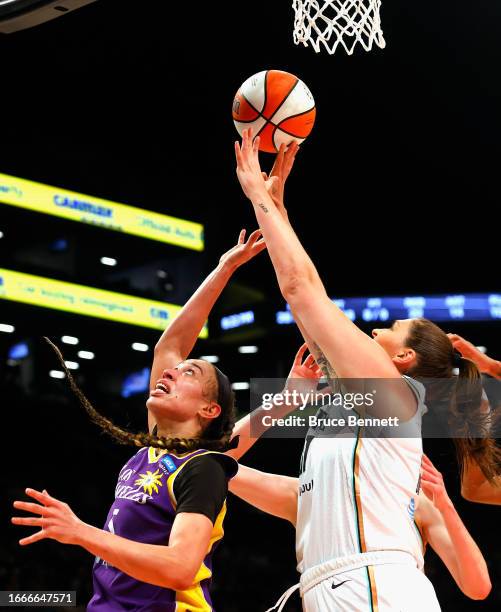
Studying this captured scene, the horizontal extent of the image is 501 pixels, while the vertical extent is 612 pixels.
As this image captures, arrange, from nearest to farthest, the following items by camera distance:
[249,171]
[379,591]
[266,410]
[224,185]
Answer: [379,591], [249,171], [266,410], [224,185]

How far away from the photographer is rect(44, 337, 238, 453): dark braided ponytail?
2.90 metres

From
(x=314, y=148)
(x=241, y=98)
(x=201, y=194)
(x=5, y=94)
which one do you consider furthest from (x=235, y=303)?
(x=241, y=98)

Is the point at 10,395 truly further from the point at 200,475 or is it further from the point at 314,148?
the point at 200,475

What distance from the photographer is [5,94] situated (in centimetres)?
1180

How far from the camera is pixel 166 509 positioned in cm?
272

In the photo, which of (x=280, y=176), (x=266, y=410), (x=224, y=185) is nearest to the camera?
(x=280, y=176)

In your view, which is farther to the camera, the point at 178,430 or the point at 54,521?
the point at 178,430

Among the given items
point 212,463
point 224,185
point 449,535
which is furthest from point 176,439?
point 224,185

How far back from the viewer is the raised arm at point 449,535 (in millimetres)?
3074

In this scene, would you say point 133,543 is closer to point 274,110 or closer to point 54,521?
point 54,521

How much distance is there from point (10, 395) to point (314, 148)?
602 cm

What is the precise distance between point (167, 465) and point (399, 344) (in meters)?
0.95

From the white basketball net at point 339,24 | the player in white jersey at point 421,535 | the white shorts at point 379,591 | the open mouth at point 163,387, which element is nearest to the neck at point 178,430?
the open mouth at point 163,387

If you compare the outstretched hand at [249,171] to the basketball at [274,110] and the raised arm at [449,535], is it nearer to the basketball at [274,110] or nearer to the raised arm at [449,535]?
the basketball at [274,110]
